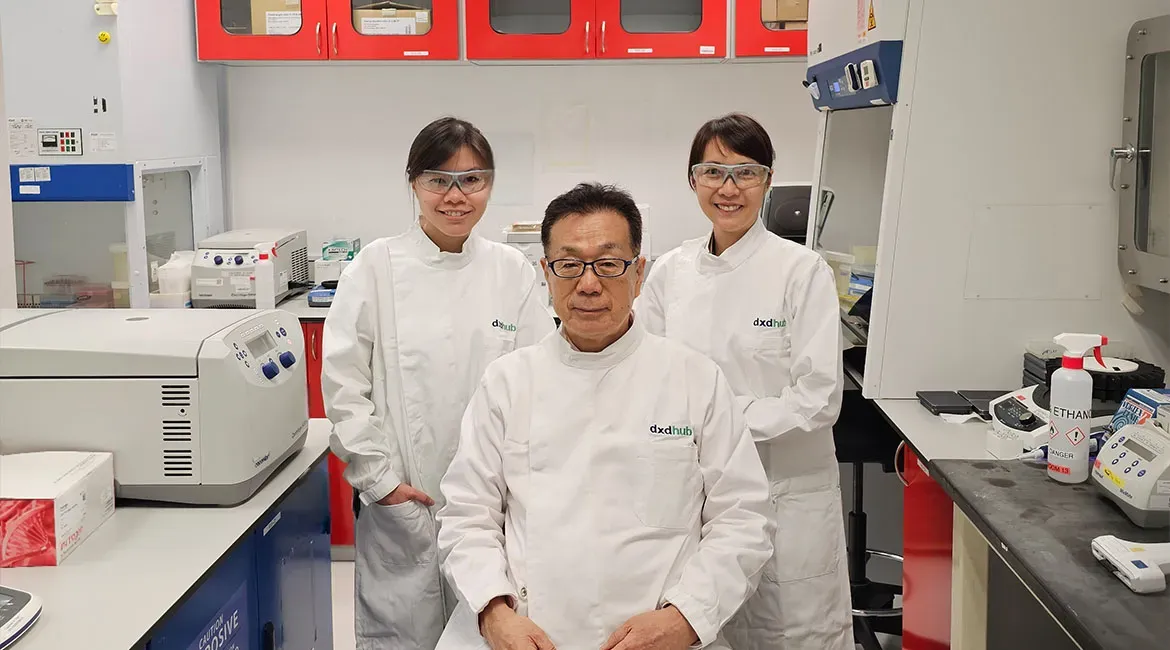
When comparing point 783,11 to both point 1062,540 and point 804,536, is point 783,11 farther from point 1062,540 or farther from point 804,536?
point 1062,540

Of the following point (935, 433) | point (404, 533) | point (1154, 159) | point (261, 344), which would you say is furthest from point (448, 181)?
point (1154, 159)

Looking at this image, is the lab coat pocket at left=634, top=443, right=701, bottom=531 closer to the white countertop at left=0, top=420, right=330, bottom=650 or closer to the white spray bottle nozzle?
the white countertop at left=0, top=420, right=330, bottom=650

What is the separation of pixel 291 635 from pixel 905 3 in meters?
1.92

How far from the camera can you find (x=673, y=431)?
1.73 m

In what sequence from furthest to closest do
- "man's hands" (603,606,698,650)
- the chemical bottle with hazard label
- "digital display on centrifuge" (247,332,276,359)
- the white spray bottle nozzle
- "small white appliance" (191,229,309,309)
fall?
"small white appliance" (191,229,309,309) < the white spray bottle nozzle < "digital display on centrifuge" (247,332,276,359) < the chemical bottle with hazard label < "man's hands" (603,606,698,650)

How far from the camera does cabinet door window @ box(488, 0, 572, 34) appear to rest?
3820 millimetres

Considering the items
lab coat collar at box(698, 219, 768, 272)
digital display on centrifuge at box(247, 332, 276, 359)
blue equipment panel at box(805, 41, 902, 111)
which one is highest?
blue equipment panel at box(805, 41, 902, 111)

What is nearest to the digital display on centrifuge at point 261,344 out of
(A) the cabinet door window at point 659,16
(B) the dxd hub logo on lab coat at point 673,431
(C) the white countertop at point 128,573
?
(C) the white countertop at point 128,573

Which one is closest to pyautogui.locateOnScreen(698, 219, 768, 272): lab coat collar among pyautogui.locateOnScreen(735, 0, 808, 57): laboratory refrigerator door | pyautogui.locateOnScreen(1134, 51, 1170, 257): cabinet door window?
pyautogui.locateOnScreen(1134, 51, 1170, 257): cabinet door window

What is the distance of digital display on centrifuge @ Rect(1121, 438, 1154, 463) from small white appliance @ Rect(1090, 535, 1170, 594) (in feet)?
0.59

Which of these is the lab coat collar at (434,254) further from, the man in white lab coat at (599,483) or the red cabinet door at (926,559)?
the red cabinet door at (926,559)

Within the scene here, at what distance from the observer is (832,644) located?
217cm

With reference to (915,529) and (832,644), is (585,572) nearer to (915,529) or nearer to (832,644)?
(832,644)

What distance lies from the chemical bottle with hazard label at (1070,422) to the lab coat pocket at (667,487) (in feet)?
2.20
